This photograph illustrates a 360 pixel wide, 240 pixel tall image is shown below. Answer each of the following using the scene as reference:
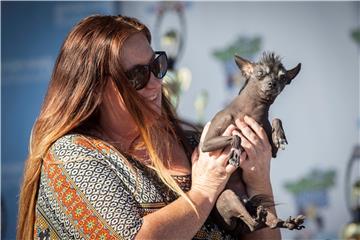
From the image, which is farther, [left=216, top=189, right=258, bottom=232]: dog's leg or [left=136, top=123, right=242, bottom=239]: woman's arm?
[left=216, top=189, right=258, bottom=232]: dog's leg

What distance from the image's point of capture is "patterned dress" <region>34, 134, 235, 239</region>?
8.71 ft

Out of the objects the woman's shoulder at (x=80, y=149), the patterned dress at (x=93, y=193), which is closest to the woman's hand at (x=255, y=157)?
the patterned dress at (x=93, y=193)

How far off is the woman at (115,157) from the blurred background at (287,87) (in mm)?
3595

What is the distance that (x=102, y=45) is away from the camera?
2.89 metres

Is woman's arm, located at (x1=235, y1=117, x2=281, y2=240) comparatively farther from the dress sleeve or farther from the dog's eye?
the dress sleeve

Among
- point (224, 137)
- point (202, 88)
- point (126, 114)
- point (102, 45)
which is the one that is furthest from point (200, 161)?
point (202, 88)

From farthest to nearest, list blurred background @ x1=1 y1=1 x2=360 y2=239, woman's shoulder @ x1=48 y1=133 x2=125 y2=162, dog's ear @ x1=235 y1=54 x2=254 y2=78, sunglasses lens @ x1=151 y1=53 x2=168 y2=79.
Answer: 1. blurred background @ x1=1 y1=1 x2=360 y2=239
2. dog's ear @ x1=235 y1=54 x2=254 y2=78
3. sunglasses lens @ x1=151 y1=53 x2=168 y2=79
4. woman's shoulder @ x1=48 y1=133 x2=125 y2=162

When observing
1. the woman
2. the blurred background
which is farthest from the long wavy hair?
the blurred background

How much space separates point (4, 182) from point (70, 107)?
12.9 feet

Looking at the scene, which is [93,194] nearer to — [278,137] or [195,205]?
[195,205]

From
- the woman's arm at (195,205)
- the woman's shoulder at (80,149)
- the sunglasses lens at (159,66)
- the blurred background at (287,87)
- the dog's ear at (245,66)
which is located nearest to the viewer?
the woman's arm at (195,205)

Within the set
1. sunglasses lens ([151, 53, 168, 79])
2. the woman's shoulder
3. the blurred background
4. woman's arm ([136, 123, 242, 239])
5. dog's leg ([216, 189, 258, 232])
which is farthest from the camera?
the blurred background

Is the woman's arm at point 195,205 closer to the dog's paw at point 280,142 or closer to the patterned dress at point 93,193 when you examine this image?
the patterned dress at point 93,193

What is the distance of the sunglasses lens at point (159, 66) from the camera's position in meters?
2.99
